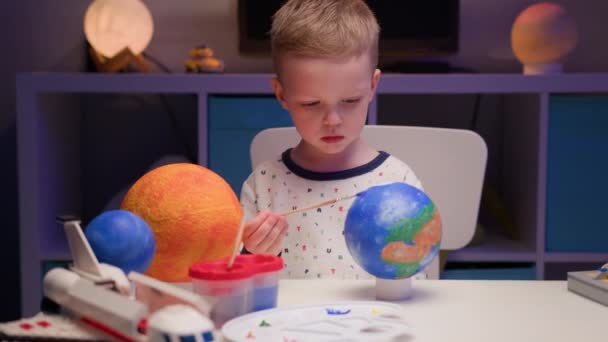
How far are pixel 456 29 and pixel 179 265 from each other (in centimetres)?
198

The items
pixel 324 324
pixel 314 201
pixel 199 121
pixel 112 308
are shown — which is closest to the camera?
pixel 112 308

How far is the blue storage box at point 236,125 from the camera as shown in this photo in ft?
7.22

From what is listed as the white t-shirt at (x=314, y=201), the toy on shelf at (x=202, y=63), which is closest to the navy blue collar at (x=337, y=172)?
the white t-shirt at (x=314, y=201)

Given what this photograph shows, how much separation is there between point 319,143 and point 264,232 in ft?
0.96

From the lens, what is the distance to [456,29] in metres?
2.48

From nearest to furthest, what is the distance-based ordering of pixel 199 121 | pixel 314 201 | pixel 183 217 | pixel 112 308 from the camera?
pixel 112 308, pixel 183 217, pixel 314 201, pixel 199 121

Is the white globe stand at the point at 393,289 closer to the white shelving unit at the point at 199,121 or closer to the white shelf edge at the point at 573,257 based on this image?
the white shelving unit at the point at 199,121

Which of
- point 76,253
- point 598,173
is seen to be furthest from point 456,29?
point 76,253

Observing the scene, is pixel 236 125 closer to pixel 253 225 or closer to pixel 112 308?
pixel 253 225

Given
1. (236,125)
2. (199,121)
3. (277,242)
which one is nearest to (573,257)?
(236,125)

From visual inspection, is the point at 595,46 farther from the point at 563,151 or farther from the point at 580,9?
the point at 563,151

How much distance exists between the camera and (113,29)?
2.31 m

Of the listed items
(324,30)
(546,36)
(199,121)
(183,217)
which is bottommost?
(183,217)

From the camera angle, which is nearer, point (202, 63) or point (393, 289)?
point (393, 289)
